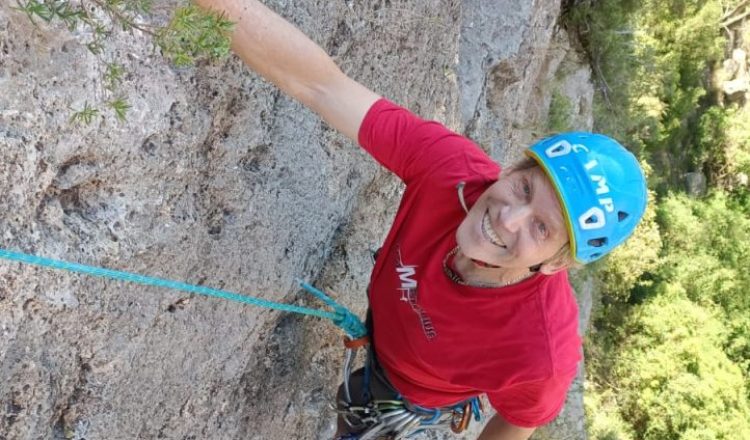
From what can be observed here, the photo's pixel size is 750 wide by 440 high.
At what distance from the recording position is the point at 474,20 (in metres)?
5.20

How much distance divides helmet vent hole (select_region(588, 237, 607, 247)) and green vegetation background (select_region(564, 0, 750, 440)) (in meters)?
8.24

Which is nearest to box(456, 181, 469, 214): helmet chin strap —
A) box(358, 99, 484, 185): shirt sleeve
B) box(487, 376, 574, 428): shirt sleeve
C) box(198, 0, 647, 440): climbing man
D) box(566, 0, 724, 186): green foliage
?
box(198, 0, 647, 440): climbing man

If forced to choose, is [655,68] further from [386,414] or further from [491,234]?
[491,234]

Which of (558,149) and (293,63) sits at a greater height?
(293,63)

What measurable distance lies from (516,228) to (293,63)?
0.83 meters

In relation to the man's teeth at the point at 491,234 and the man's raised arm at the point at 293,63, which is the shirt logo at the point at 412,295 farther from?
the man's raised arm at the point at 293,63

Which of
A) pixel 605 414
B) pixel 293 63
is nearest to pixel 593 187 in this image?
pixel 293 63

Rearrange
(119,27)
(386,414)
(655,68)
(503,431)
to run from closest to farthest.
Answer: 1. (119,27)
2. (503,431)
3. (386,414)
4. (655,68)

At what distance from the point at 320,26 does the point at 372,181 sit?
906mm

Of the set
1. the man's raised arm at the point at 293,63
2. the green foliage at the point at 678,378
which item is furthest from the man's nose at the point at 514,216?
the green foliage at the point at 678,378

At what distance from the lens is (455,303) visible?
8.18 feet

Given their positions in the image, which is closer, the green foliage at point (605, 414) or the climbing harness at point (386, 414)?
the climbing harness at point (386, 414)

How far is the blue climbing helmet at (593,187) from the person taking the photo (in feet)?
7.39

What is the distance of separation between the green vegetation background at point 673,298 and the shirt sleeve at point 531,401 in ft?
26.7
